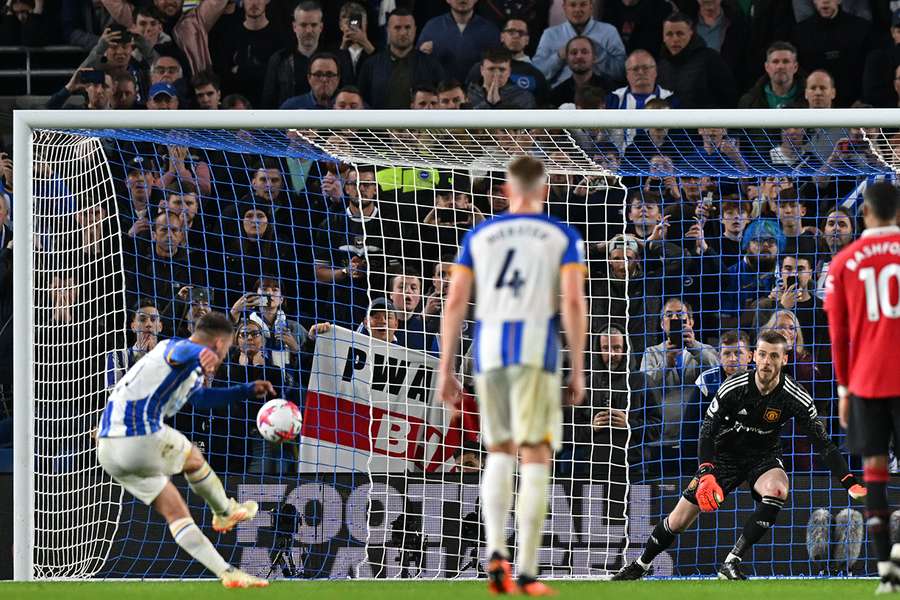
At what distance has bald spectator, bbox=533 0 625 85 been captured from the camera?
41.3ft

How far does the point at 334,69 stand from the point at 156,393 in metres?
5.18

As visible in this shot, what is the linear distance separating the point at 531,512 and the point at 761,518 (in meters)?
3.95

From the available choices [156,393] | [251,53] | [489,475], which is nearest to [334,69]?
[251,53]

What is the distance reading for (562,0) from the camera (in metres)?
13.0

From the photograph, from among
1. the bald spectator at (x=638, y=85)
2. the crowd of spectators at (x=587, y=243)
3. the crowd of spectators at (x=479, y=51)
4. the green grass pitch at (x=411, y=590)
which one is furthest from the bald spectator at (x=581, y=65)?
the green grass pitch at (x=411, y=590)

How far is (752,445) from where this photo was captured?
9758 millimetres

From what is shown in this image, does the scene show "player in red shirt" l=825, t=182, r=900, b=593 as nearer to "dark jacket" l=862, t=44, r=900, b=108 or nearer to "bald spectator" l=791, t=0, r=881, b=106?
"dark jacket" l=862, t=44, r=900, b=108

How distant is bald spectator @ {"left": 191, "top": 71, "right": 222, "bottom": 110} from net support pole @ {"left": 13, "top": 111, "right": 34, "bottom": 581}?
130 inches

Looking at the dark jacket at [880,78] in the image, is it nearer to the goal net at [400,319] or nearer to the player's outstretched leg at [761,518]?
the goal net at [400,319]

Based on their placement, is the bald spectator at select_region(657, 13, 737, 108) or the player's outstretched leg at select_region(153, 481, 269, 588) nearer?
the player's outstretched leg at select_region(153, 481, 269, 588)

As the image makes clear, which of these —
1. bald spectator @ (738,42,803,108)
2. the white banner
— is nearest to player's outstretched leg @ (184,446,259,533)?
the white banner

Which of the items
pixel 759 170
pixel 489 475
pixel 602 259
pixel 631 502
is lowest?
pixel 631 502

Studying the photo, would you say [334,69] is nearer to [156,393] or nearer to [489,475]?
[156,393]

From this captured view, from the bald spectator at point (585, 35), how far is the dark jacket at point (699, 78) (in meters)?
0.46
